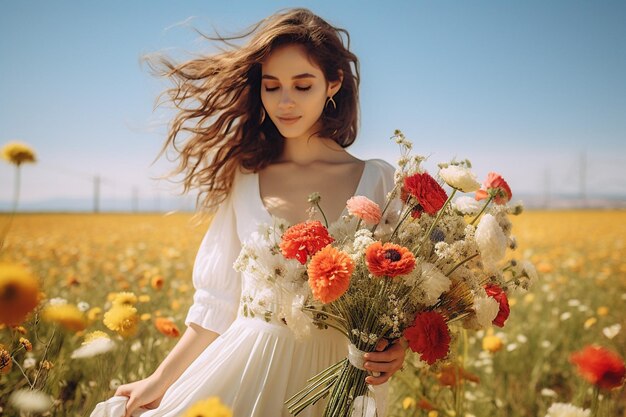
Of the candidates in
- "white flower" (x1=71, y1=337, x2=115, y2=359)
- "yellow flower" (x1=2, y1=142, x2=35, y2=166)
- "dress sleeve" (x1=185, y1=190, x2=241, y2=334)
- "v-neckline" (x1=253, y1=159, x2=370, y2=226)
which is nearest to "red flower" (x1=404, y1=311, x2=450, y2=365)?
"v-neckline" (x1=253, y1=159, x2=370, y2=226)

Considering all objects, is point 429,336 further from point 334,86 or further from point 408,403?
point 334,86

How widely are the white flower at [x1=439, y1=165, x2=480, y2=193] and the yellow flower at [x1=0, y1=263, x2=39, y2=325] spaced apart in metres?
0.98

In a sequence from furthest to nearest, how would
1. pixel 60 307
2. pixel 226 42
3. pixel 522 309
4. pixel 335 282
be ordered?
pixel 522 309, pixel 226 42, pixel 60 307, pixel 335 282

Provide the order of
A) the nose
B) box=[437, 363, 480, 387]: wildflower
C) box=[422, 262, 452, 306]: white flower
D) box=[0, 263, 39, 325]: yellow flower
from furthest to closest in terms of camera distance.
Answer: box=[437, 363, 480, 387]: wildflower, the nose, box=[422, 262, 452, 306]: white flower, box=[0, 263, 39, 325]: yellow flower

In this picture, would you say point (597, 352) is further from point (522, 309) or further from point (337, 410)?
point (522, 309)

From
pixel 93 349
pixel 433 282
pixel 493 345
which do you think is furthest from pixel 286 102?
pixel 493 345

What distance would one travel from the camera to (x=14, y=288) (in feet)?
3.24

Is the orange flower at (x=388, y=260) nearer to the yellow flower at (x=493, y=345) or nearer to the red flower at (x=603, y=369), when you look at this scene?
the red flower at (x=603, y=369)

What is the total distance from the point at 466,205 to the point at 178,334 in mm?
1383

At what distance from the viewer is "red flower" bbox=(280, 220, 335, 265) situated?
4.47 feet

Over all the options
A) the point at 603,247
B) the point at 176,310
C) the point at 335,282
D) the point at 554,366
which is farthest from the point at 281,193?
the point at 603,247

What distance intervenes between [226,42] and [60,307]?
1.27 meters

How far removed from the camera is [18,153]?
1.89 meters

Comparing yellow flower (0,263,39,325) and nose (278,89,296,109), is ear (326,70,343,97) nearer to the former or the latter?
nose (278,89,296,109)
